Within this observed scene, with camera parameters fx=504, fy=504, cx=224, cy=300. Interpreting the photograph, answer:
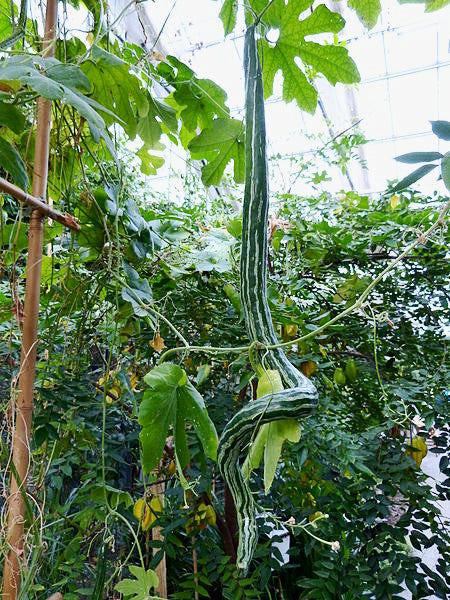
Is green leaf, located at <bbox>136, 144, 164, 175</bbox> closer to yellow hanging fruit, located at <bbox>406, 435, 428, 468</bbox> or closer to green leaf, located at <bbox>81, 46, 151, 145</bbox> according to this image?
green leaf, located at <bbox>81, 46, 151, 145</bbox>

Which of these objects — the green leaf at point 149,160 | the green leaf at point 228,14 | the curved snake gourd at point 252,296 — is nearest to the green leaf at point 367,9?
the green leaf at point 228,14

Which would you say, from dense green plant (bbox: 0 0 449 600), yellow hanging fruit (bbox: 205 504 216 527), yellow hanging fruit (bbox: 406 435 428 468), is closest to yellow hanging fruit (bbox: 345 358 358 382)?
dense green plant (bbox: 0 0 449 600)

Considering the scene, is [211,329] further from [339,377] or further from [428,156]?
[428,156]

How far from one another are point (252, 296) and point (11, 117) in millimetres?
378

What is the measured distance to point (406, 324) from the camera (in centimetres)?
115

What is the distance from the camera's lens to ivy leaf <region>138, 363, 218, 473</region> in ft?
1.82

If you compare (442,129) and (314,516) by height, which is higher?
(442,129)

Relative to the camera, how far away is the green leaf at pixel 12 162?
22.6 inches

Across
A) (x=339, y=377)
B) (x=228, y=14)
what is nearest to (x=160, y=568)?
(x=339, y=377)

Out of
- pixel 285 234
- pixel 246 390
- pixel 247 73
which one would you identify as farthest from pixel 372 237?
pixel 247 73

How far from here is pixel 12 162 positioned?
22.8 inches

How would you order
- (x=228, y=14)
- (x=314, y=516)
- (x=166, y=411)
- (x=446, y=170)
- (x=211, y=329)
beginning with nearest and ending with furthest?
(x=446, y=170) < (x=166, y=411) < (x=228, y=14) < (x=314, y=516) < (x=211, y=329)

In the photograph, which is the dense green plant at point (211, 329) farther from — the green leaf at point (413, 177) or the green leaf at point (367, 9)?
the green leaf at point (413, 177)

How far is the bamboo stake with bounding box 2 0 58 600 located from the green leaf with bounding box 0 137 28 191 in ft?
0.18
